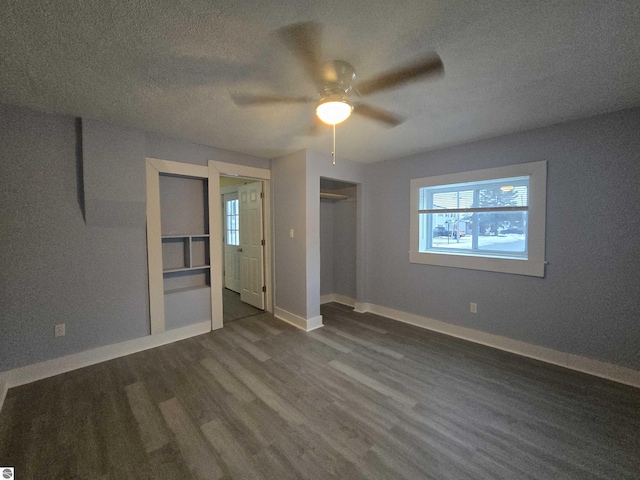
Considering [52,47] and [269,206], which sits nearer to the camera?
[52,47]

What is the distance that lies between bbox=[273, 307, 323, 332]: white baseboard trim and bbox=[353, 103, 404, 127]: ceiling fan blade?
254 centimetres

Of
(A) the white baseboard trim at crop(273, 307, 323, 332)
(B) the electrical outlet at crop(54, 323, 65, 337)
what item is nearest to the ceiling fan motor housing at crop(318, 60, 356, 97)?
(A) the white baseboard trim at crop(273, 307, 323, 332)

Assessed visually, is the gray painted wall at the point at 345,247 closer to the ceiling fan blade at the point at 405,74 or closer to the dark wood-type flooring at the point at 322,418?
the dark wood-type flooring at the point at 322,418

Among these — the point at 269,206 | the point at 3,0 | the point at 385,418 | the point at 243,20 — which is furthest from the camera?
the point at 269,206

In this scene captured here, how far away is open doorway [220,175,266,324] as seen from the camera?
4070 millimetres

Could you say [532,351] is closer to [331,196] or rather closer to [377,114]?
[377,114]

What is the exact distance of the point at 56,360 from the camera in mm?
2406

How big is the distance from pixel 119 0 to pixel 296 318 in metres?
3.30

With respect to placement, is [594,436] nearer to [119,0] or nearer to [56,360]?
[119,0]

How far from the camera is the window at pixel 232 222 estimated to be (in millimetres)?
4863

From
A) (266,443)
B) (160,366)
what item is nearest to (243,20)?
(266,443)

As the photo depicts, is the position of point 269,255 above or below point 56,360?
above

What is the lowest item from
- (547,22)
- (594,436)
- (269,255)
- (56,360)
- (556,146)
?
(594,436)

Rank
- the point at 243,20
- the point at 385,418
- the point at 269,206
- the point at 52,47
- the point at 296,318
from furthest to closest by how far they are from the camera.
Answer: the point at 269,206
the point at 296,318
the point at 385,418
the point at 52,47
the point at 243,20
